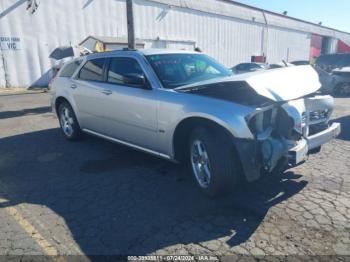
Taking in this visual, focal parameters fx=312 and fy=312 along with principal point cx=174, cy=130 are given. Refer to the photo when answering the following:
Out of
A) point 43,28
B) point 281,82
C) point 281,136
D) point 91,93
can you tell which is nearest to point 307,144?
Answer: point 281,136

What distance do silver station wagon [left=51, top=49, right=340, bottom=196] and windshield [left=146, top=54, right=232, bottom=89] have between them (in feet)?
0.05

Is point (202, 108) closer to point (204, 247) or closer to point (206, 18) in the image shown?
point (204, 247)

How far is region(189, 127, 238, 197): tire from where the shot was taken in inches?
132

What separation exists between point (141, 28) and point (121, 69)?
17.0 m

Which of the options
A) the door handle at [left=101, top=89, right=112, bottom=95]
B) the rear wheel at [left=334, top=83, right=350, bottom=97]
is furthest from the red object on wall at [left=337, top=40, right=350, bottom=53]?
the door handle at [left=101, top=89, right=112, bottom=95]

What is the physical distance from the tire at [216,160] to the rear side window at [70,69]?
339 cm

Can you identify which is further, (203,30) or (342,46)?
(342,46)

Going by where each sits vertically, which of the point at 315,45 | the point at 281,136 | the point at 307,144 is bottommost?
the point at 307,144

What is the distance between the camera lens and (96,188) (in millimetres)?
4062

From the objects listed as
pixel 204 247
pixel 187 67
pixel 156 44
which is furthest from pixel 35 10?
pixel 204 247

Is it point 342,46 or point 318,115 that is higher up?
point 342,46

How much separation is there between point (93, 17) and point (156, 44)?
4740 mm

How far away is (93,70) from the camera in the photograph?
17.7 ft

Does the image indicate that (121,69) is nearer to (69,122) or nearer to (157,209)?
(69,122)
